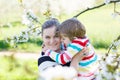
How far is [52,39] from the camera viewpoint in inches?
93.0

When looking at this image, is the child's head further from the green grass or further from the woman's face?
the green grass

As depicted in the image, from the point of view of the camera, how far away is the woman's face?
235cm

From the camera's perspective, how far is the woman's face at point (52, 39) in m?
2.35

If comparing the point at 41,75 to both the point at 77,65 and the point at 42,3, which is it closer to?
the point at 77,65

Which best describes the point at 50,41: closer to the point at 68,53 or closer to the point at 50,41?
the point at 50,41

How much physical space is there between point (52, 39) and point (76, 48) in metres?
0.24

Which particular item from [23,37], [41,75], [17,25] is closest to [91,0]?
[17,25]

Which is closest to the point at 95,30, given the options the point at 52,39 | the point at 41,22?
the point at 41,22

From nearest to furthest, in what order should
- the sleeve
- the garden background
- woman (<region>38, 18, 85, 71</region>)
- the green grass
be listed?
1. the sleeve
2. woman (<region>38, 18, 85, 71</region>)
3. the garden background
4. the green grass

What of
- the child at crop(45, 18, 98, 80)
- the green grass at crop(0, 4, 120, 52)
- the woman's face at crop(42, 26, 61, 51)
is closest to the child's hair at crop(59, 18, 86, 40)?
the child at crop(45, 18, 98, 80)

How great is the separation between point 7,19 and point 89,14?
179cm

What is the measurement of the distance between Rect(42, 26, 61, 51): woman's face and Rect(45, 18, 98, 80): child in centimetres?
8

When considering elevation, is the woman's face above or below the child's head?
below

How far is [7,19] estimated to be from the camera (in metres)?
10.1
